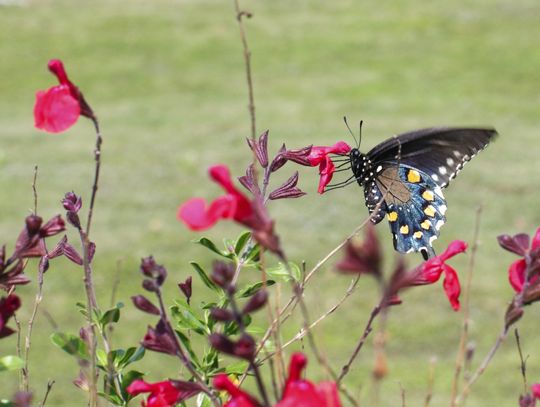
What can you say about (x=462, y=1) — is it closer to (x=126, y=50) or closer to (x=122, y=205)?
(x=126, y=50)

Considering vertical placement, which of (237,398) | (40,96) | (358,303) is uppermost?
(40,96)

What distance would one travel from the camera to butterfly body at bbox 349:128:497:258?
2.42 meters

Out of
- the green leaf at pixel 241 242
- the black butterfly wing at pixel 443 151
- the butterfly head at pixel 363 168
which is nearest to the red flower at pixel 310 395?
the green leaf at pixel 241 242

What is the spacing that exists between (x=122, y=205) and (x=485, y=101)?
707 centimetres

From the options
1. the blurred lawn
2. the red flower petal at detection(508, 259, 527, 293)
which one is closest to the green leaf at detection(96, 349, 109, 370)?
the red flower petal at detection(508, 259, 527, 293)

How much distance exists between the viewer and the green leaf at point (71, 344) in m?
1.19

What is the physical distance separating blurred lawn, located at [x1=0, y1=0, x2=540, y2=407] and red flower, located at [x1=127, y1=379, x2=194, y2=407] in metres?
5.41

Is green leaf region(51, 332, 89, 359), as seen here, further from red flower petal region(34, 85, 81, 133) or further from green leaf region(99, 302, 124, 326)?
red flower petal region(34, 85, 81, 133)

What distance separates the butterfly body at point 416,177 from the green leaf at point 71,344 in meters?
1.22

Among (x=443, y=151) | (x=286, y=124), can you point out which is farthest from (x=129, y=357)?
(x=286, y=124)

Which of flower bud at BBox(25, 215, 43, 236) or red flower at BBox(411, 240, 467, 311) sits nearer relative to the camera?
flower bud at BBox(25, 215, 43, 236)

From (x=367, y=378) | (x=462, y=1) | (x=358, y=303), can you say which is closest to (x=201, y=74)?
(x=462, y=1)

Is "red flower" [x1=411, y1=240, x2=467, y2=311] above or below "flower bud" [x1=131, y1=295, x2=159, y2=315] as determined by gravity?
below

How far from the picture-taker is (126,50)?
1898 cm
